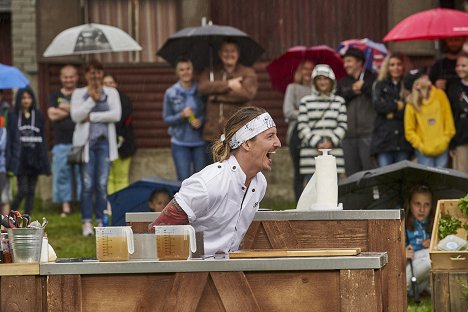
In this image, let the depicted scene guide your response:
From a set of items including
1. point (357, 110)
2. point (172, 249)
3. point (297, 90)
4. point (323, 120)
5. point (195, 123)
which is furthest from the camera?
point (297, 90)

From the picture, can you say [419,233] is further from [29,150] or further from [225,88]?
[29,150]

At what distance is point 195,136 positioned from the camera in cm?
1705

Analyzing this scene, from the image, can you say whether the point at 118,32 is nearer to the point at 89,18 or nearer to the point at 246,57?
the point at 246,57

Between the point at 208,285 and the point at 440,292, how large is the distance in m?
4.43

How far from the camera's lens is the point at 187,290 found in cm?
662

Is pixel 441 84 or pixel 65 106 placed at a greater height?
pixel 441 84

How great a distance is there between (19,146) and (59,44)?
1625mm

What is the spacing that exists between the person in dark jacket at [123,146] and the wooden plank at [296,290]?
41.9ft

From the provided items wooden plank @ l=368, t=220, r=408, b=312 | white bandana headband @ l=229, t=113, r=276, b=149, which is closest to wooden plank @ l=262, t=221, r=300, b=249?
wooden plank @ l=368, t=220, r=408, b=312

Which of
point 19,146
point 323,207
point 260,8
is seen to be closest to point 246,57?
point 19,146

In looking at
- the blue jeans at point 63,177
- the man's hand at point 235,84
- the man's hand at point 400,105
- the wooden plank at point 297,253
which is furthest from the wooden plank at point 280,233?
the blue jeans at point 63,177

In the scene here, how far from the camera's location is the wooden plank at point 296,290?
6.49 meters

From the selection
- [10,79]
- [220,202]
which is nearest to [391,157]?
[10,79]

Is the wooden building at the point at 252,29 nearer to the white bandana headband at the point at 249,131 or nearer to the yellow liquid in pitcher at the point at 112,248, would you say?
the white bandana headband at the point at 249,131
